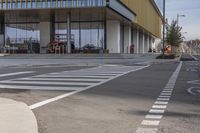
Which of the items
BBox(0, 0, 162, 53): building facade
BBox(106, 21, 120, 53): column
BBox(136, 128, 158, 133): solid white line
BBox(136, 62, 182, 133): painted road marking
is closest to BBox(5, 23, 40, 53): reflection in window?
BBox(0, 0, 162, 53): building facade

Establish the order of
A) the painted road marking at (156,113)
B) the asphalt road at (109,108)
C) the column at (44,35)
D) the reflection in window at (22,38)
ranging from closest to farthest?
1. the painted road marking at (156,113)
2. the asphalt road at (109,108)
3. the column at (44,35)
4. the reflection in window at (22,38)

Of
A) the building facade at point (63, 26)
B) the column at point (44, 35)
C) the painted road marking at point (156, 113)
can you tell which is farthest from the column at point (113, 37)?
the painted road marking at point (156, 113)

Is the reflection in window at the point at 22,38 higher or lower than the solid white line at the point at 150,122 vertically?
higher

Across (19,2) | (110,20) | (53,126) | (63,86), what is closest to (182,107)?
(53,126)

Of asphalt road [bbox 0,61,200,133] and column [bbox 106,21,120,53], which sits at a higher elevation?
column [bbox 106,21,120,53]

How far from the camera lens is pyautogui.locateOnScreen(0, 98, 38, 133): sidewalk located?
8.64 m

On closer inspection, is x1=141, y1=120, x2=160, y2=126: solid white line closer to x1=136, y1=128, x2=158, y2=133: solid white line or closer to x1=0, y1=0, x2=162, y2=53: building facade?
x1=136, y1=128, x2=158, y2=133: solid white line

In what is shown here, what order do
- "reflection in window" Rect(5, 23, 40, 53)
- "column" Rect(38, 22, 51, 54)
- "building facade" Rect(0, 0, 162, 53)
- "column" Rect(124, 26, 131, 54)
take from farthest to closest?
"column" Rect(124, 26, 131, 54)
"reflection in window" Rect(5, 23, 40, 53)
"column" Rect(38, 22, 51, 54)
"building facade" Rect(0, 0, 162, 53)

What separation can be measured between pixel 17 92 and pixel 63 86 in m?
2.55

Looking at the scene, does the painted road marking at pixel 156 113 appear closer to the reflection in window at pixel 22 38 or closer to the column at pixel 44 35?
the column at pixel 44 35

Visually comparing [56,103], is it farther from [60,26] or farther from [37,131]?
[60,26]

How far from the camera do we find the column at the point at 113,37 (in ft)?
191

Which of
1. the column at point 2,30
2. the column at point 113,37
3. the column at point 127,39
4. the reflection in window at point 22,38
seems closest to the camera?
the column at point 113,37

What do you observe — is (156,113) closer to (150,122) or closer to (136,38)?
(150,122)
